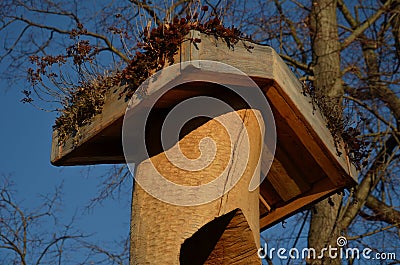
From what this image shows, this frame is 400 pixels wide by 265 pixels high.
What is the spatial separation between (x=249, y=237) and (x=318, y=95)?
64cm

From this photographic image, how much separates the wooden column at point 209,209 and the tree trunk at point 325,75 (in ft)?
6.99

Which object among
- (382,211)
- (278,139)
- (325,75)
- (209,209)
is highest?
(325,75)

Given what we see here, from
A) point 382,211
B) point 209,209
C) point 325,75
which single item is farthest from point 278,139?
point 382,211

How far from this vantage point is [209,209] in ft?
7.80

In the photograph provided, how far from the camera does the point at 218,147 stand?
97.2 inches

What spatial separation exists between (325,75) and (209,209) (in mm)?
3324

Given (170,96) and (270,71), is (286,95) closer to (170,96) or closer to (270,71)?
(270,71)

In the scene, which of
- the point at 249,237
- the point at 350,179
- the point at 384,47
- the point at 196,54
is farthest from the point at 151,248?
the point at 384,47

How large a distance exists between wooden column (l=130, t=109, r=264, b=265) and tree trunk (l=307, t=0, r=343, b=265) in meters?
2.13

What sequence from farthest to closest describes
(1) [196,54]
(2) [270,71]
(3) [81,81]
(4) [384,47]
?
1. (4) [384,47]
2. (3) [81,81]
3. (2) [270,71]
4. (1) [196,54]

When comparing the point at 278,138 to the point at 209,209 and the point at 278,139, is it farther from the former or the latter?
the point at 209,209

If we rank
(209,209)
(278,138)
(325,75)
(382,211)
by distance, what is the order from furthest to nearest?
1. (382,211)
2. (325,75)
3. (278,138)
4. (209,209)

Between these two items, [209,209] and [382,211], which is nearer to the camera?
[209,209]

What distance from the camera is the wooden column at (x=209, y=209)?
2.35 metres
